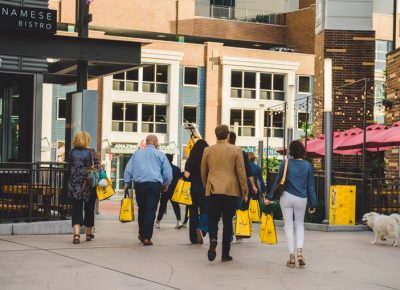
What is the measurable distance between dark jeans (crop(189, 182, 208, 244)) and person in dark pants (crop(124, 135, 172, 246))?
18.4 inches

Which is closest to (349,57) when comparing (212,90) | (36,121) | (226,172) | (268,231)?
(36,121)

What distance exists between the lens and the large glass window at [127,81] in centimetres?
6084

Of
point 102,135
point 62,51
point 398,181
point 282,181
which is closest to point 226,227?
point 282,181

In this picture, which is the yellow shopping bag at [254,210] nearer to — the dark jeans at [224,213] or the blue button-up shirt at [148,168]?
the blue button-up shirt at [148,168]

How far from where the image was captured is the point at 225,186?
1134 centimetres

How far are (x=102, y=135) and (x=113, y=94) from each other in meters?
3.02

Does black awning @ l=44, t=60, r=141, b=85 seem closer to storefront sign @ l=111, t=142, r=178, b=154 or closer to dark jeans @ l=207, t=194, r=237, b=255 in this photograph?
dark jeans @ l=207, t=194, r=237, b=255

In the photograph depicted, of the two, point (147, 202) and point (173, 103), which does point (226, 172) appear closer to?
point (147, 202)

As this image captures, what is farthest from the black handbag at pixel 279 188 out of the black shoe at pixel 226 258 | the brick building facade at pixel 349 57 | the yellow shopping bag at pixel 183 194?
the brick building facade at pixel 349 57

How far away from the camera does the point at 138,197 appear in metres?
13.5

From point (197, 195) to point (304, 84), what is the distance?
5611 centimetres

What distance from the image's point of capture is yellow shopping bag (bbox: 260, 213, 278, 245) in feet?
39.5

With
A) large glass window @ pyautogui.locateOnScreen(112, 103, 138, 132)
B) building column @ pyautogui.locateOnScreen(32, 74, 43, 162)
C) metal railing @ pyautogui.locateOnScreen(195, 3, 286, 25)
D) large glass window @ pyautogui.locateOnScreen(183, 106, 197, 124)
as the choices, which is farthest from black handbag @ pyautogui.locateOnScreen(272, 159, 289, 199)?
metal railing @ pyautogui.locateOnScreen(195, 3, 286, 25)

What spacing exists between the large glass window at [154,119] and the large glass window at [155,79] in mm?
1199
